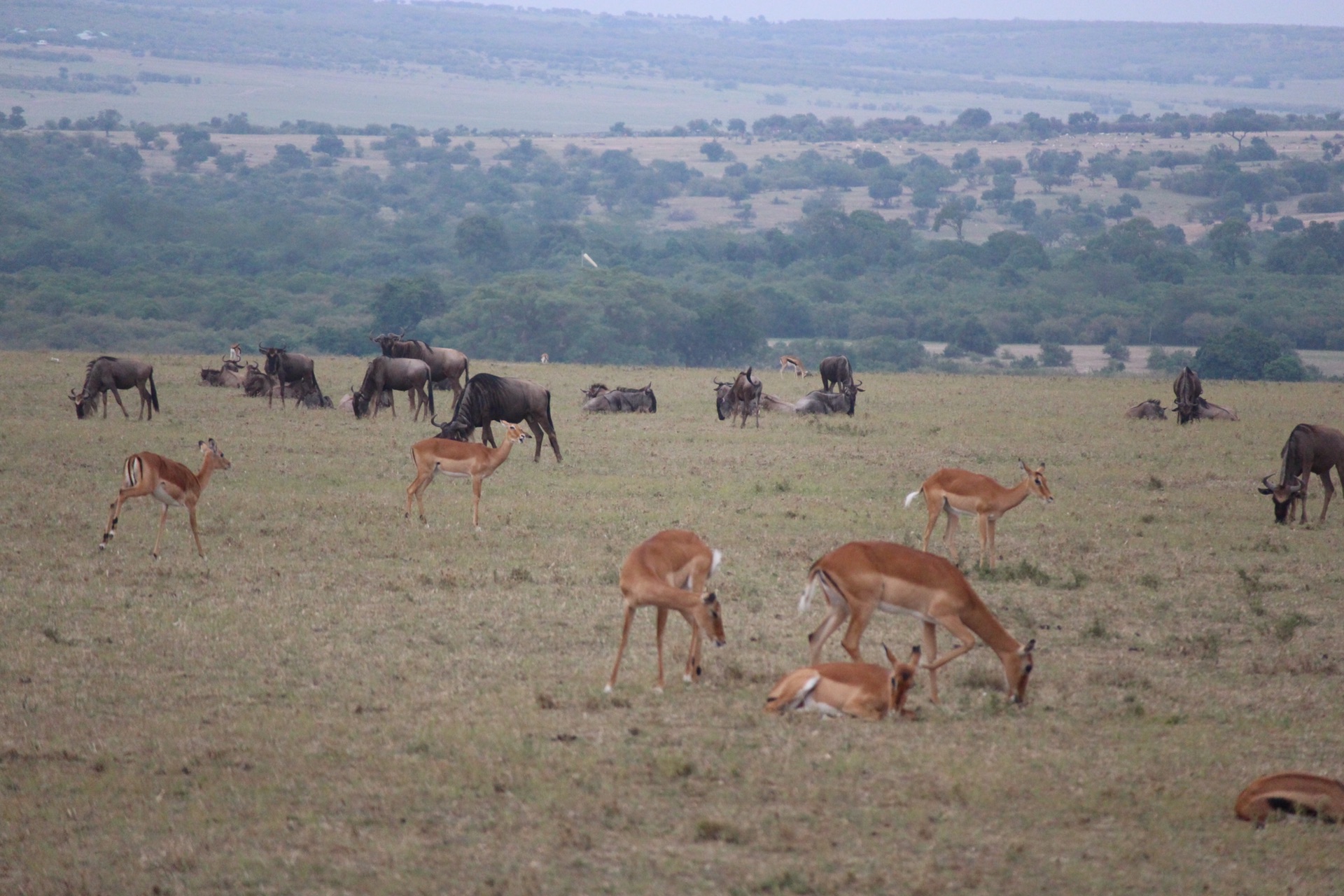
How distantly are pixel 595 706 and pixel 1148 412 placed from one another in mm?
21313

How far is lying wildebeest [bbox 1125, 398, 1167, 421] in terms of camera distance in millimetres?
27859

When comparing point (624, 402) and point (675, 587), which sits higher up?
point (675, 587)

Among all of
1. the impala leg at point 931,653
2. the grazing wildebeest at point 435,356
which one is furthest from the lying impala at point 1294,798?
the grazing wildebeest at point 435,356

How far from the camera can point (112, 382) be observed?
2478cm

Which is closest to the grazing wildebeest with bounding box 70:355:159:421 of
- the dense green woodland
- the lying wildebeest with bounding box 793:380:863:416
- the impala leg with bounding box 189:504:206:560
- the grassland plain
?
the grassland plain

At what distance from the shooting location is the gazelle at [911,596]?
9.12 metres

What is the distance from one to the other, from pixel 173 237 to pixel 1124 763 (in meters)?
85.5

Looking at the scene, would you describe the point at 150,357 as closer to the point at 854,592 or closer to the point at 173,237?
the point at 854,592

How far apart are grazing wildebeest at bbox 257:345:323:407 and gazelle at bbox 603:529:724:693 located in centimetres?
1880

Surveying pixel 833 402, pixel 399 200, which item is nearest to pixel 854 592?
pixel 833 402

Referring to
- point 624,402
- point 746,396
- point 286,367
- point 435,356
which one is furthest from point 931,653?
point 435,356

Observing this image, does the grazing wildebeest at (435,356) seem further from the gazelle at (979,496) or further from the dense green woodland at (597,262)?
the dense green woodland at (597,262)

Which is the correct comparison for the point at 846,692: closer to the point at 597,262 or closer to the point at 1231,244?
the point at 597,262

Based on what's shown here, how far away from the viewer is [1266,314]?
67.6 m
